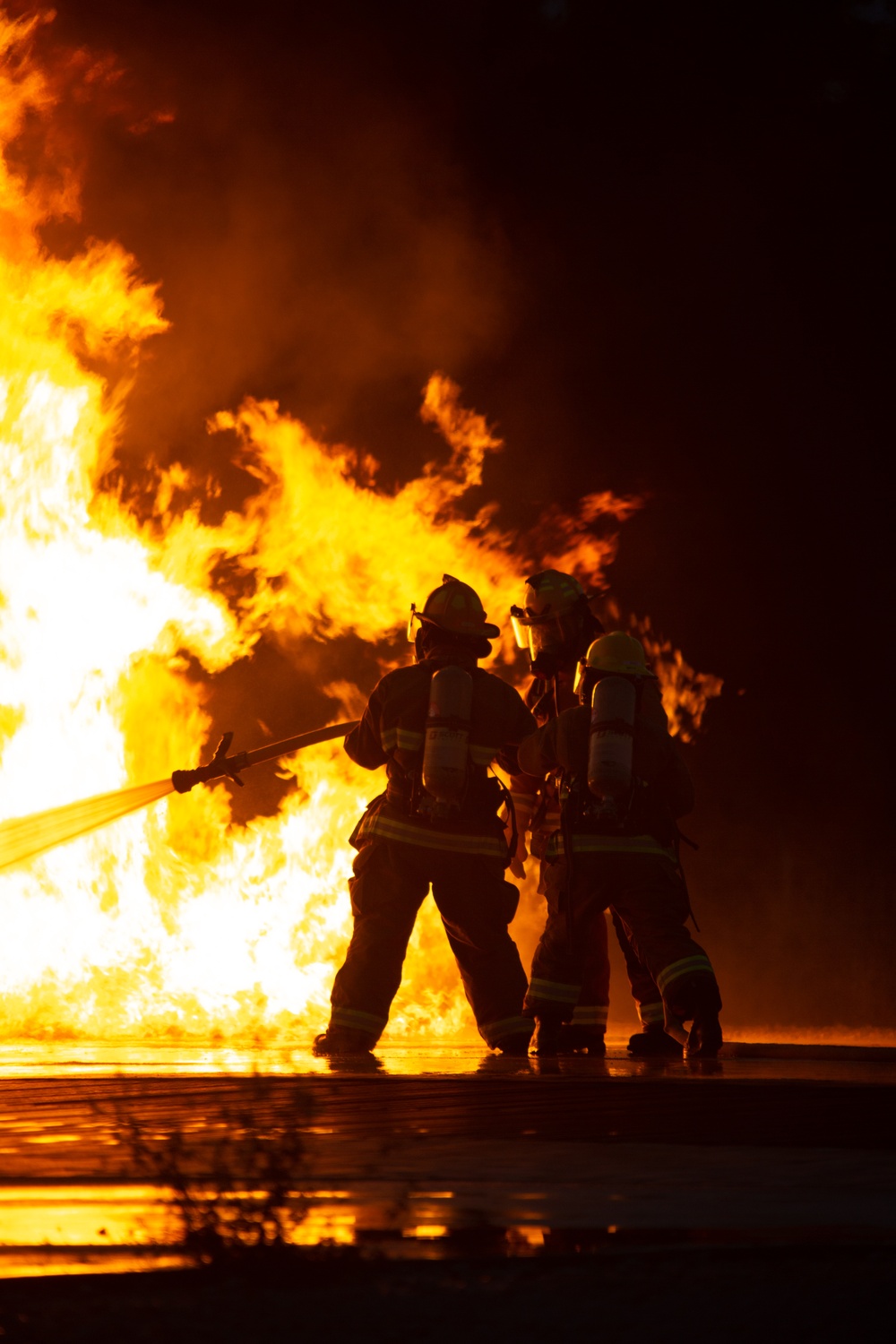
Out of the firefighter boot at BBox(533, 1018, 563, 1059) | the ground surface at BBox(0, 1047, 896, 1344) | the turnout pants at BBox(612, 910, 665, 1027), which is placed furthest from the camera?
the turnout pants at BBox(612, 910, 665, 1027)

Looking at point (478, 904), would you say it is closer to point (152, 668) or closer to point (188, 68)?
point (152, 668)

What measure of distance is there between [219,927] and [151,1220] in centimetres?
752

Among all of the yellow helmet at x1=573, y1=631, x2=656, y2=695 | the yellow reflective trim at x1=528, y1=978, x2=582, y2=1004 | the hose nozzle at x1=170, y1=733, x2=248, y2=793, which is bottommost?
the yellow reflective trim at x1=528, y1=978, x2=582, y2=1004

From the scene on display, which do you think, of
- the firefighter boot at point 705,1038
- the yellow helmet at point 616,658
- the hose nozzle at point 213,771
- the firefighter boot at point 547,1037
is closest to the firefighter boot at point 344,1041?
the firefighter boot at point 547,1037

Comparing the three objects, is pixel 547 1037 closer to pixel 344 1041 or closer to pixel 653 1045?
pixel 653 1045

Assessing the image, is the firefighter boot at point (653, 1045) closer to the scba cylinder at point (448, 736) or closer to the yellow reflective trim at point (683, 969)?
the yellow reflective trim at point (683, 969)

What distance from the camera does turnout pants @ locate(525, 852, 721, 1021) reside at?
7.03m

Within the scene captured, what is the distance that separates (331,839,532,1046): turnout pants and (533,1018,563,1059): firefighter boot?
175 millimetres

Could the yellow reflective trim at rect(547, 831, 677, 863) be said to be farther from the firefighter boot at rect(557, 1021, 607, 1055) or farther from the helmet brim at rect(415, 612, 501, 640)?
the helmet brim at rect(415, 612, 501, 640)

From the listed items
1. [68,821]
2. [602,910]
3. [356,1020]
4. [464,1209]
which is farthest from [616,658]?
[464,1209]

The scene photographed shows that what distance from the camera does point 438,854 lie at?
739 centimetres

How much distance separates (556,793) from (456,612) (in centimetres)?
87

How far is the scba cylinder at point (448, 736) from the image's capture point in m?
7.28


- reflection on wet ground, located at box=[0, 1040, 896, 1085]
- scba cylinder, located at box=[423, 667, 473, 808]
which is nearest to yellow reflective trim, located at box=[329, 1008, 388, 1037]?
reflection on wet ground, located at box=[0, 1040, 896, 1085]
